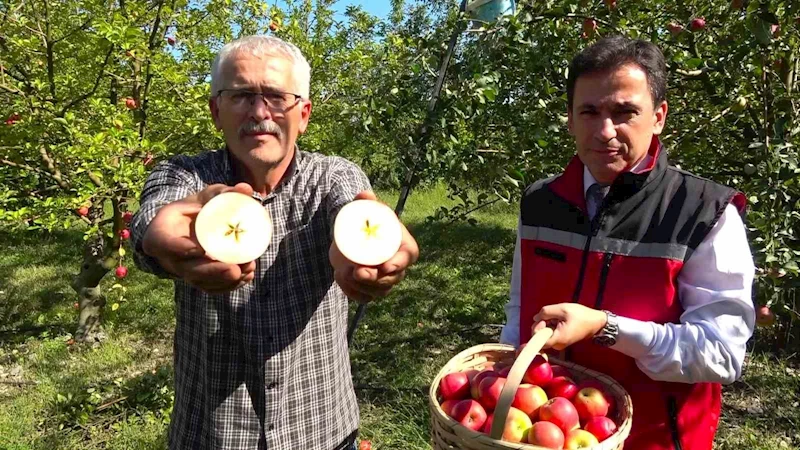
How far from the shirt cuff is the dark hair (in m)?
0.50

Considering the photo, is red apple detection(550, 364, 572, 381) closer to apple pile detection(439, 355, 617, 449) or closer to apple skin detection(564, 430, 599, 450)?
apple pile detection(439, 355, 617, 449)

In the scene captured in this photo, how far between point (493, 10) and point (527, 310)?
128 cm

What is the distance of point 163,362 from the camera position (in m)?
4.02

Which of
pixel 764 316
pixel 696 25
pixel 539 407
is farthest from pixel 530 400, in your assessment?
pixel 696 25

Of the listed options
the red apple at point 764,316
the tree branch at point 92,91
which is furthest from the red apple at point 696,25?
the tree branch at point 92,91

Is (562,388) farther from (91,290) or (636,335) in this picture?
(91,290)

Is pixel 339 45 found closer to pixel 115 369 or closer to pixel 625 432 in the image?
pixel 115 369

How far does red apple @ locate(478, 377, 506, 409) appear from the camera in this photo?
119 centimetres

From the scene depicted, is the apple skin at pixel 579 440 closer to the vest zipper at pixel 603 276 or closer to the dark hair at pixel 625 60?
the vest zipper at pixel 603 276

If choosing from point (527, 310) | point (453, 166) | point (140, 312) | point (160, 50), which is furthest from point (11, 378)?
point (527, 310)

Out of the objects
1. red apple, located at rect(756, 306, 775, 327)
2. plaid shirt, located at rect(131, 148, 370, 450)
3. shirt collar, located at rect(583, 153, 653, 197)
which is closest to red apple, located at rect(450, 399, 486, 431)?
plaid shirt, located at rect(131, 148, 370, 450)

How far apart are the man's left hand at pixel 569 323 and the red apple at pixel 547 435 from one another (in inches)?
5.9

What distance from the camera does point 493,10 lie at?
7.42 feet

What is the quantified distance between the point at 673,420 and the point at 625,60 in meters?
0.81
